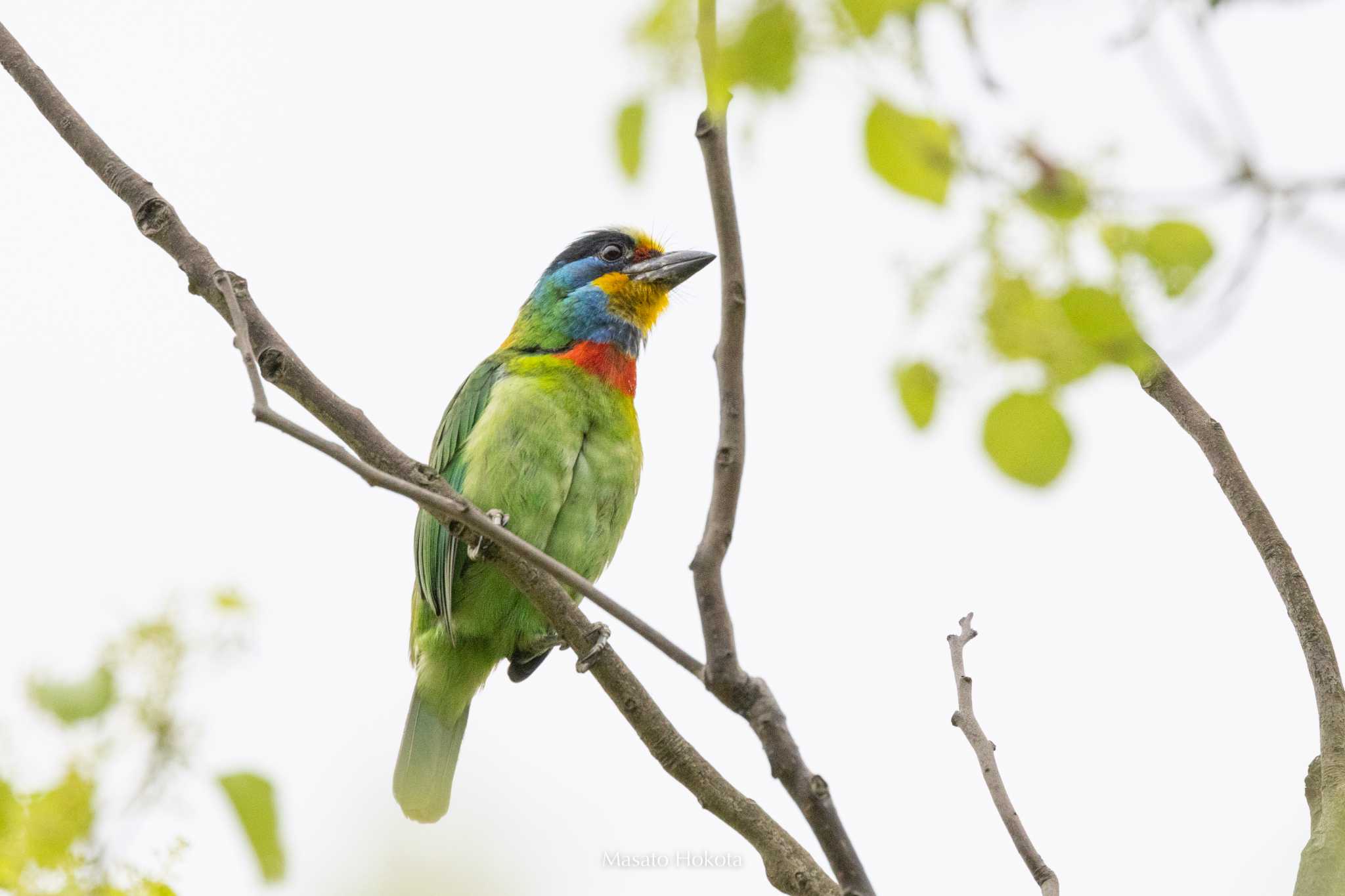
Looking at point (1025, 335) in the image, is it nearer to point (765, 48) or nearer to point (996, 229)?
point (996, 229)

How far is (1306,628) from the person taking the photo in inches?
104

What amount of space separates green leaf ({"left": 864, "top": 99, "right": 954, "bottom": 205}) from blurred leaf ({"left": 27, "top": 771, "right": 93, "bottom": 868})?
136 cm

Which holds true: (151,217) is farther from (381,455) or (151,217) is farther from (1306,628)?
(1306,628)

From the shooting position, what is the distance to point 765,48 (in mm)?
1463

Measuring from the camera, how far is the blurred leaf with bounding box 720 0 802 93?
146cm

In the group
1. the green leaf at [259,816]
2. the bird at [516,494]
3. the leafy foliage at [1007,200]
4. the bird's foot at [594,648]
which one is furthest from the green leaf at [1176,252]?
the bird at [516,494]

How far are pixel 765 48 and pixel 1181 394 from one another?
1689mm

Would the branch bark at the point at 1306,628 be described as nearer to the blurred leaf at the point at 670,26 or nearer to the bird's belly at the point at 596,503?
the blurred leaf at the point at 670,26

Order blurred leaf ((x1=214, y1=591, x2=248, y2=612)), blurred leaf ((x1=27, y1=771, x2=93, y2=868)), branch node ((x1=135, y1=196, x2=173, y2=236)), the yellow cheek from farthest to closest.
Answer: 1. the yellow cheek
2. branch node ((x1=135, y1=196, x2=173, y2=236))
3. blurred leaf ((x1=214, y1=591, x2=248, y2=612))
4. blurred leaf ((x1=27, y1=771, x2=93, y2=868))

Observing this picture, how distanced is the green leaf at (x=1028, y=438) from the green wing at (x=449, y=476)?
2805mm

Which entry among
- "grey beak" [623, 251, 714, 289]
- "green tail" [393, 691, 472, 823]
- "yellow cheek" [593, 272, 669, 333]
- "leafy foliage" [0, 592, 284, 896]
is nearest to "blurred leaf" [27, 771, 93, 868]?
"leafy foliage" [0, 592, 284, 896]

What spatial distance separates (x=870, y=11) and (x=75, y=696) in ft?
4.32

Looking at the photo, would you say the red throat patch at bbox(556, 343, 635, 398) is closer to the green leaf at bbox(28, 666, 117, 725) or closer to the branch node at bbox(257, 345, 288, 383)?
the branch node at bbox(257, 345, 288, 383)

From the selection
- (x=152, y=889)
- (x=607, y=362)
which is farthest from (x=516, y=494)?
(x=152, y=889)
